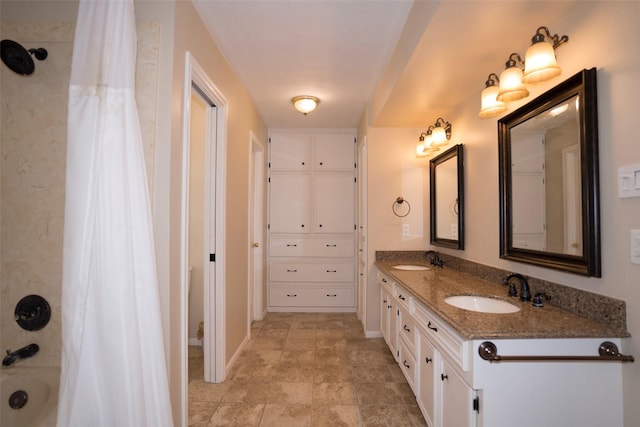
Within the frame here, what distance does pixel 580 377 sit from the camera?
3.65 ft

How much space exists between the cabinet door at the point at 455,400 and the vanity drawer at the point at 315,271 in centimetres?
252

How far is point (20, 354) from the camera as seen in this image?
1.44 metres

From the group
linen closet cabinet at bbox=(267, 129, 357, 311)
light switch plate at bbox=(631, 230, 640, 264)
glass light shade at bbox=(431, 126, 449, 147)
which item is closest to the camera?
light switch plate at bbox=(631, 230, 640, 264)

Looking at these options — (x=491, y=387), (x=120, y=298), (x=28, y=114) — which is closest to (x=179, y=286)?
(x=120, y=298)

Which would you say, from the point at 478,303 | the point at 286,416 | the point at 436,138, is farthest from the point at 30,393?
the point at 436,138

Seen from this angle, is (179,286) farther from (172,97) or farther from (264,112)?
(264,112)

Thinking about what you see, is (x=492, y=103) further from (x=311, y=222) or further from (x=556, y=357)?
(x=311, y=222)

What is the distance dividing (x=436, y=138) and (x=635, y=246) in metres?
1.72

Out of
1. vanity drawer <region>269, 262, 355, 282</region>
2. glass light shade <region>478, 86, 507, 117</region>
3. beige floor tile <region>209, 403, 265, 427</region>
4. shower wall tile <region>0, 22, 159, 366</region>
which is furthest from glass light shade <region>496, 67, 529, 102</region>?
vanity drawer <region>269, 262, 355, 282</region>

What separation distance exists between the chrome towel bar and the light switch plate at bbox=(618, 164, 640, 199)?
546mm

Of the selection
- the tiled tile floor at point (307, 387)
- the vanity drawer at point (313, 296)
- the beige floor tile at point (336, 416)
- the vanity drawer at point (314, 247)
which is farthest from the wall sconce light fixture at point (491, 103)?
the vanity drawer at point (313, 296)

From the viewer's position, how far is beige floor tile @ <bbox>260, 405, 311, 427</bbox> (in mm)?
1834

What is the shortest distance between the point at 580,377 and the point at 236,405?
75.0 inches

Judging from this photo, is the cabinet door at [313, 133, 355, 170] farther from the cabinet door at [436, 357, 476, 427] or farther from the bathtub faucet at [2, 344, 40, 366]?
the bathtub faucet at [2, 344, 40, 366]
